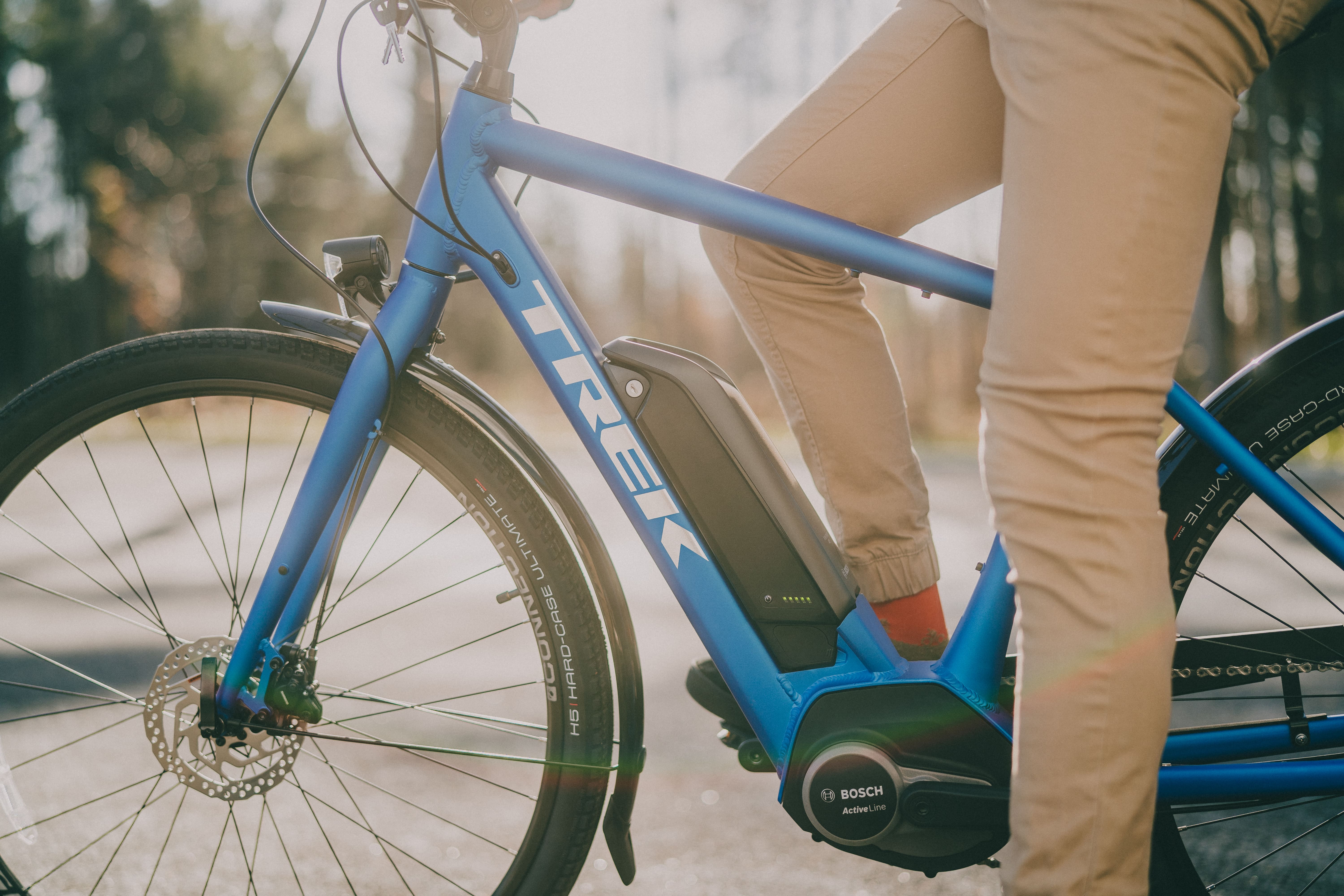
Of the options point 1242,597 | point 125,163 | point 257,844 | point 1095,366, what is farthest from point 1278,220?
point 125,163

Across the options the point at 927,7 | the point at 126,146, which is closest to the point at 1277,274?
the point at 927,7

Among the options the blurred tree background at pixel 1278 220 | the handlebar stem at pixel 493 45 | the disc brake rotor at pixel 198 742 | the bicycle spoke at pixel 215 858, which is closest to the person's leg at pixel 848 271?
the handlebar stem at pixel 493 45

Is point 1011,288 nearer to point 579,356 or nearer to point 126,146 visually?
point 579,356

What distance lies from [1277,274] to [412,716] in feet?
56.9

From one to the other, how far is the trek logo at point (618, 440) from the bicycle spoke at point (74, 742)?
0.80 meters

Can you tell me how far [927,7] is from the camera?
1.34 meters

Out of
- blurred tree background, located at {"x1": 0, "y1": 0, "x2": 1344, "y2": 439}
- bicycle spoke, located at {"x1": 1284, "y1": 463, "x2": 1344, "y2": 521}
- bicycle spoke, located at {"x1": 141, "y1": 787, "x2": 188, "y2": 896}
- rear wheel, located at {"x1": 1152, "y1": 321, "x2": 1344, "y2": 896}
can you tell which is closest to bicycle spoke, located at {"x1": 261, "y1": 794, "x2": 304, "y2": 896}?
bicycle spoke, located at {"x1": 141, "y1": 787, "x2": 188, "y2": 896}

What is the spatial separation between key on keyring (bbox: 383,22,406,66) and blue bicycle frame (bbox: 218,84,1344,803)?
0.13 metres

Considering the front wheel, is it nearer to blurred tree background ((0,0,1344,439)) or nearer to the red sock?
the red sock

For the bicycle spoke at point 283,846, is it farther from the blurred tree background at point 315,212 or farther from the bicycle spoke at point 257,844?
the blurred tree background at point 315,212

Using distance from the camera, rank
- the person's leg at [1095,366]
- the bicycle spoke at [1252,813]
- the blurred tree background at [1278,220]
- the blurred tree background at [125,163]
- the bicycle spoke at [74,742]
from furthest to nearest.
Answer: the blurred tree background at [125,163] < the blurred tree background at [1278,220] < the bicycle spoke at [74,742] < the bicycle spoke at [1252,813] < the person's leg at [1095,366]

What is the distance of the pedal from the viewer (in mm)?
1416

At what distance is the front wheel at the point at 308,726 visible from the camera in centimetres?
137

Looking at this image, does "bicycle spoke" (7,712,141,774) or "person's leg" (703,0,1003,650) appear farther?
"bicycle spoke" (7,712,141,774)
